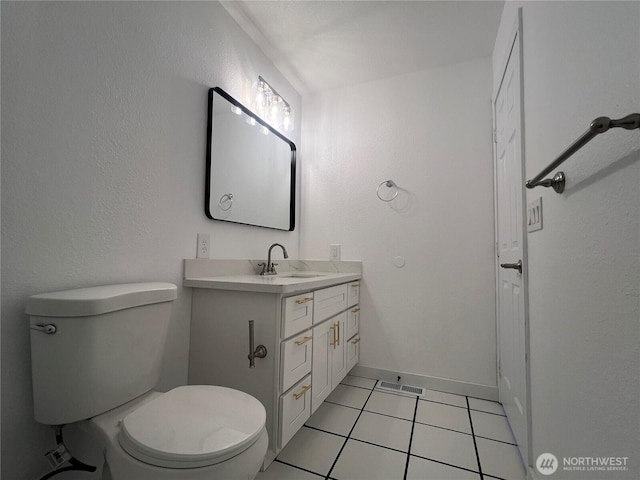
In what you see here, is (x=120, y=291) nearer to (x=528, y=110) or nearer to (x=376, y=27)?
(x=528, y=110)

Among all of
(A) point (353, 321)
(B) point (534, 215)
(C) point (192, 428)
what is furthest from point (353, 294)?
(C) point (192, 428)

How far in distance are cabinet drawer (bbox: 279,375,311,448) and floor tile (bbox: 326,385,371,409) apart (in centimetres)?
47

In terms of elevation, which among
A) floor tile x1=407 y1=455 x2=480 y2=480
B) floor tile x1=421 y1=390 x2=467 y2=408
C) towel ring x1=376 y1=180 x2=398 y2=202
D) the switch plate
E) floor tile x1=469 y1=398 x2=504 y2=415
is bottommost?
floor tile x1=421 y1=390 x2=467 y2=408

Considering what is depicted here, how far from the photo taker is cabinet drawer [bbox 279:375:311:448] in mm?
1175

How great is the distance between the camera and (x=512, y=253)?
1399 mm

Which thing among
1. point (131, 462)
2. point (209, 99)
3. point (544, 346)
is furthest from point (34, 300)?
point (544, 346)

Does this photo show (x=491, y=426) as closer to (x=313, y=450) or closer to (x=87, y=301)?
(x=313, y=450)

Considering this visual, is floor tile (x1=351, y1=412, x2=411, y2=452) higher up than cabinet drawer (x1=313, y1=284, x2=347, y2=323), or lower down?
lower down

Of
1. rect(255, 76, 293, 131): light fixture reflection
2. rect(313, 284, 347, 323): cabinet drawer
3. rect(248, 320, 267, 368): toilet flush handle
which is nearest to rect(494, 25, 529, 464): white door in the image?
rect(313, 284, 347, 323): cabinet drawer

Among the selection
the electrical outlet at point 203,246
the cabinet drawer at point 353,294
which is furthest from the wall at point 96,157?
the cabinet drawer at point 353,294

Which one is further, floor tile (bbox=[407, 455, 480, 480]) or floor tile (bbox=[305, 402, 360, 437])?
floor tile (bbox=[305, 402, 360, 437])

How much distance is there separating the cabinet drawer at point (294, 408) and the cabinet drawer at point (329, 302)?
311 mm

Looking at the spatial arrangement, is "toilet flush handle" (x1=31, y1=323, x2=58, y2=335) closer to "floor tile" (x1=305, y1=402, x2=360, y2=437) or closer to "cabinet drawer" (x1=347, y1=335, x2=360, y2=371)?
"floor tile" (x1=305, y1=402, x2=360, y2=437)

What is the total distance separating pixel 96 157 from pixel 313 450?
60.6 inches
